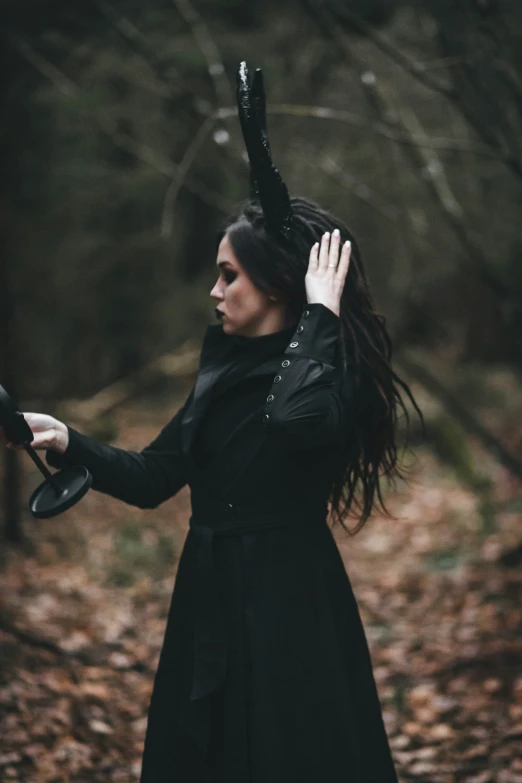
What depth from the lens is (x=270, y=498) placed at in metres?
2.64

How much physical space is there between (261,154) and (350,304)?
58 cm

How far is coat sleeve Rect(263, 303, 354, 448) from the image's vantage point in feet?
7.99

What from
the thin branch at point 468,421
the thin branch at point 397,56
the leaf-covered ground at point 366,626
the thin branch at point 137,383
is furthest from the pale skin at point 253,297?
the thin branch at point 137,383

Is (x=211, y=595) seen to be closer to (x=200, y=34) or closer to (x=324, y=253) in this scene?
(x=324, y=253)

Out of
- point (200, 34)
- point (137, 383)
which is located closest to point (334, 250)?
point (200, 34)

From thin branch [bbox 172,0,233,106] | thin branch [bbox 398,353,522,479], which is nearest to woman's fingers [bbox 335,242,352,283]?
thin branch [bbox 172,0,233,106]

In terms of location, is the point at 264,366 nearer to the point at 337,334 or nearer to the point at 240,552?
the point at 337,334

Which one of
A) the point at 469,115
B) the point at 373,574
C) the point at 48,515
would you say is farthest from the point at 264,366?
the point at 373,574

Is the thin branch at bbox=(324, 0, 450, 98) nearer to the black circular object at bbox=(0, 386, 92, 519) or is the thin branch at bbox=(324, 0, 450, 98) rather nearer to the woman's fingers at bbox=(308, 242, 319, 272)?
the woman's fingers at bbox=(308, 242, 319, 272)

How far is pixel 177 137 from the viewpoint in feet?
29.1

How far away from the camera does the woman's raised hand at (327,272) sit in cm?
255

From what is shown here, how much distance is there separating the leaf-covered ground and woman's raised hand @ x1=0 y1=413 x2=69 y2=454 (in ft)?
4.63

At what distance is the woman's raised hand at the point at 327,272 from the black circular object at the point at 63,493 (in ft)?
2.74

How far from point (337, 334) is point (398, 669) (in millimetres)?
3338
